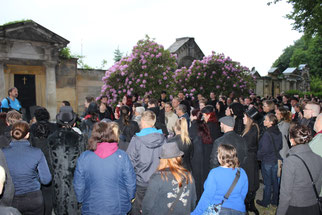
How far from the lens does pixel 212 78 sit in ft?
50.9

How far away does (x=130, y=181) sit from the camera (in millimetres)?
3379

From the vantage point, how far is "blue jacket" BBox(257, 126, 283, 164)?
17.6 ft

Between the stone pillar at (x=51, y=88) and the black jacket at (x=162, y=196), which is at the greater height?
the stone pillar at (x=51, y=88)

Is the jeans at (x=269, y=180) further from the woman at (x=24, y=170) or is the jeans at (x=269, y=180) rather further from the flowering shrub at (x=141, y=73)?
the flowering shrub at (x=141, y=73)

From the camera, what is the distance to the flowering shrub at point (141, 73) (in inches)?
485

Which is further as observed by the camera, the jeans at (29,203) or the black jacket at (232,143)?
the black jacket at (232,143)

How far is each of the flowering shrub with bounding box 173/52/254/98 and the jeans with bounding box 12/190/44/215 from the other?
12229 millimetres

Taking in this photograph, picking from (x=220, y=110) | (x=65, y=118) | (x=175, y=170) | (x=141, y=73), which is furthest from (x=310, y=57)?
(x=175, y=170)

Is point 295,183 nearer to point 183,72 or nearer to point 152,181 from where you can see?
point 152,181

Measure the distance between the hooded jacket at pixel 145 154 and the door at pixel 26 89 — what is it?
9.18 m

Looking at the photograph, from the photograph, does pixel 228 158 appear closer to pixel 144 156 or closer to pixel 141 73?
pixel 144 156

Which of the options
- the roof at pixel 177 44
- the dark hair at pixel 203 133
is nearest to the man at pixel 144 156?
the dark hair at pixel 203 133

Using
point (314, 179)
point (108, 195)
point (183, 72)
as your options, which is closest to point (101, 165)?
point (108, 195)

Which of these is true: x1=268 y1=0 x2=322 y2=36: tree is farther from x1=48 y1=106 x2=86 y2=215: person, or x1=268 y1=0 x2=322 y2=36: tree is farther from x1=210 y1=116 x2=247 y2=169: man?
x1=48 y1=106 x2=86 y2=215: person
